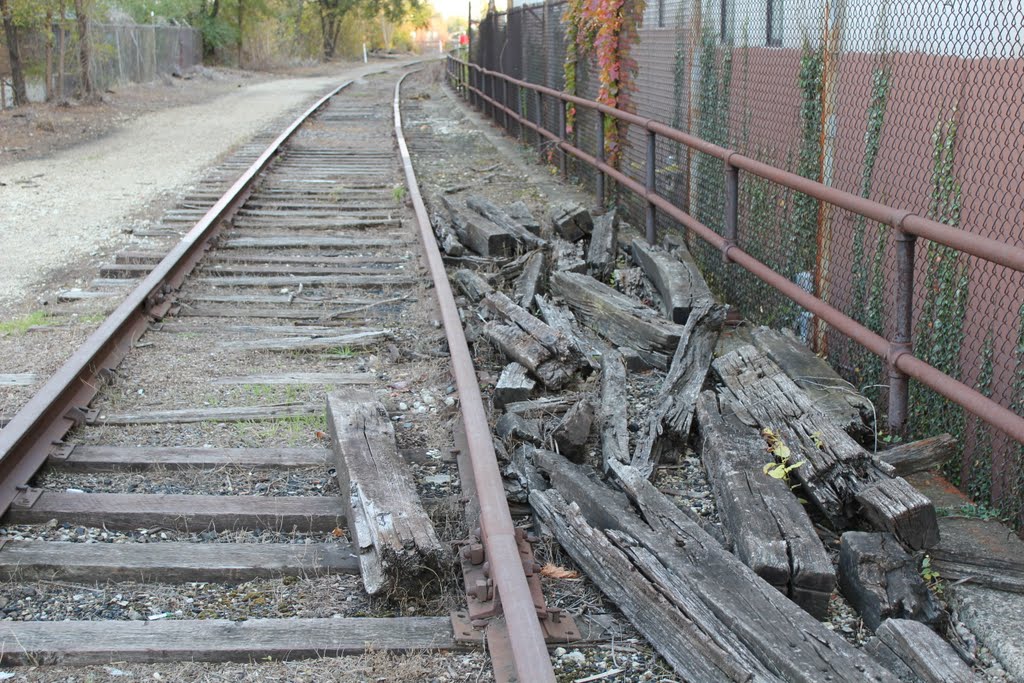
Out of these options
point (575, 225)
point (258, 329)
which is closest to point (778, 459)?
point (258, 329)

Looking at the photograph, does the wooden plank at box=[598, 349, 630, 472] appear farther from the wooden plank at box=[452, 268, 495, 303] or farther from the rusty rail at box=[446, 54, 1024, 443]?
the wooden plank at box=[452, 268, 495, 303]

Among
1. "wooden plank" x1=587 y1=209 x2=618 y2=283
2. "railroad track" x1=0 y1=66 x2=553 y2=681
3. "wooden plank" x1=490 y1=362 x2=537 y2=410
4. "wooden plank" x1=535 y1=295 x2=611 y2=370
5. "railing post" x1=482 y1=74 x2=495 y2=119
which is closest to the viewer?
"railroad track" x1=0 y1=66 x2=553 y2=681

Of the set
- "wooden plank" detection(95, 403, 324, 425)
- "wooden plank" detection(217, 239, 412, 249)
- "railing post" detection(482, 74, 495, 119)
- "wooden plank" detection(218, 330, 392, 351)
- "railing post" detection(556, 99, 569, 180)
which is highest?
"railing post" detection(482, 74, 495, 119)

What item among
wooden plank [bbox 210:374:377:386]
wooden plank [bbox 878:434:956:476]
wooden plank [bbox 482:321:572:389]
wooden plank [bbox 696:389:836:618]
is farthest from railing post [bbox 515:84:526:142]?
wooden plank [bbox 878:434:956:476]

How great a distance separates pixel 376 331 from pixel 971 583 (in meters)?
3.80

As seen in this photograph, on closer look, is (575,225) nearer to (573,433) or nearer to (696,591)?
(573,433)

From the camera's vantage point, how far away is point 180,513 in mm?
3963

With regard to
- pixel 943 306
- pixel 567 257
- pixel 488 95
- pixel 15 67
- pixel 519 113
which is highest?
pixel 15 67

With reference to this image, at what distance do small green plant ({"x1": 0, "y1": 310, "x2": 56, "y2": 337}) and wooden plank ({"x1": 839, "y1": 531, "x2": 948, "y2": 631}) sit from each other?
5079 millimetres

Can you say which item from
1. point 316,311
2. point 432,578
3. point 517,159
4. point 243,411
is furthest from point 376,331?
point 517,159

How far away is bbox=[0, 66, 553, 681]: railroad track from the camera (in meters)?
3.20

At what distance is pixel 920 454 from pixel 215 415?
124 inches

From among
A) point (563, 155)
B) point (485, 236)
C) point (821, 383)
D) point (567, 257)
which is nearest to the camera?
point (821, 383)

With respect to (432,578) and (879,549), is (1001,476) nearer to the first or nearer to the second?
(879,549)
